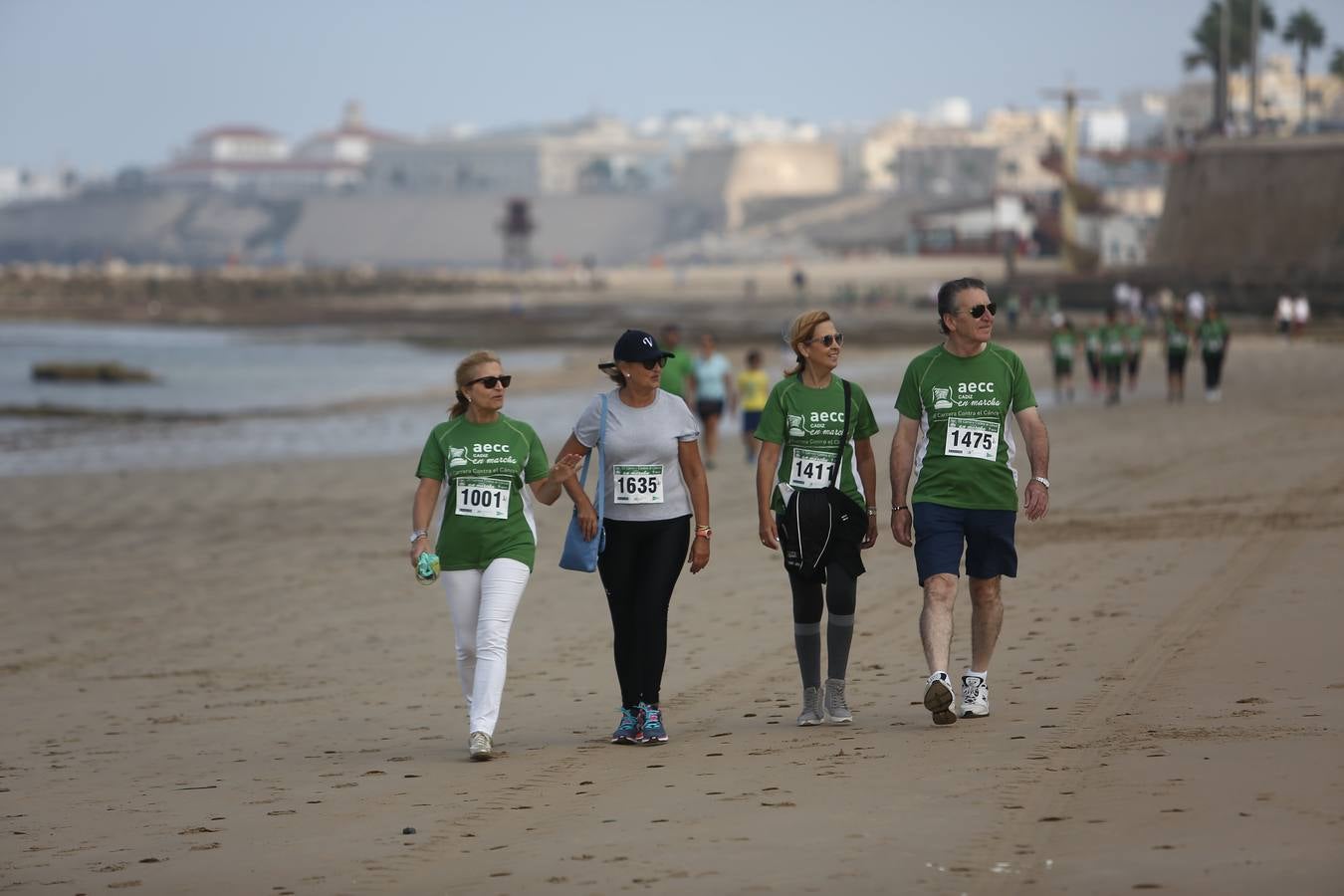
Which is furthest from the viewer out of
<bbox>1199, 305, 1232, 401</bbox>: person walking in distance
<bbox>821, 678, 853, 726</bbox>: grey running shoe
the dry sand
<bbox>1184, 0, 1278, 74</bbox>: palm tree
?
<bbox>1184, 0, 1278, 74</bbox>: palm tree

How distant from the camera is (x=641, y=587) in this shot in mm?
7148

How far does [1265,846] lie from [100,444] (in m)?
23.5

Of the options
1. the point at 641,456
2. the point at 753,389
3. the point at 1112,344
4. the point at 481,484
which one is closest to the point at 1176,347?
the point at 1112,344

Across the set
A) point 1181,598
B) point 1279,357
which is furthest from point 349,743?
point 1279,357

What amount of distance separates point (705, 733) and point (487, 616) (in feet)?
3.19

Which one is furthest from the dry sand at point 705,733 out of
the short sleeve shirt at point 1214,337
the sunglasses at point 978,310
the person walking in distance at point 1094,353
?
the person walking in distance at point 1094,353

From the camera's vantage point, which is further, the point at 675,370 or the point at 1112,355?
the point at 1112,355

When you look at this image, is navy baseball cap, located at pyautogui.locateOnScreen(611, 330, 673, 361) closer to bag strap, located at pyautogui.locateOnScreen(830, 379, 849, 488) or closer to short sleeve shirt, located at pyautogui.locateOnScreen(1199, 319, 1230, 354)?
bag strap, located at pyautogui.locateOnScreen(830, 379, 849, 488)

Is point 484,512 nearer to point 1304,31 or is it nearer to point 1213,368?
point 1213,368

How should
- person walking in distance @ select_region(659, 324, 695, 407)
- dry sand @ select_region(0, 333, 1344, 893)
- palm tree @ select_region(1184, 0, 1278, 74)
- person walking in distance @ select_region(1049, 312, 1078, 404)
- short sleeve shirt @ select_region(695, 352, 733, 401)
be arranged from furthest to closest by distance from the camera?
palm tree @ select_region(1184, 0, 1278, 74) → person walking in distance @ select_region(1049, 312, 1078, 404) → short sleeve shirt @ select_region(695, 352, 733, 401) → person walking in distance @ select_region(659, 324, 695, 407) → dry sand @ select_region(0, 333, 1344, 893)

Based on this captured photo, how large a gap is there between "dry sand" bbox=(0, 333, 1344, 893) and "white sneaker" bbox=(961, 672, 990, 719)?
0.06 m

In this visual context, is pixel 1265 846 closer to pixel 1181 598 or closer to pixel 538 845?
pixel 538 845

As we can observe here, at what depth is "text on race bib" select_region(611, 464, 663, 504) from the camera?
7.01 metres

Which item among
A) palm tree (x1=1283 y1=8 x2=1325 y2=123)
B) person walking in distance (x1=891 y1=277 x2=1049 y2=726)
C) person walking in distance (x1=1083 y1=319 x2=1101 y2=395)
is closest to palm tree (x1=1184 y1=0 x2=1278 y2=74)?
palm tree (x1=1283 y1=8 x2=1325 y2=123)
